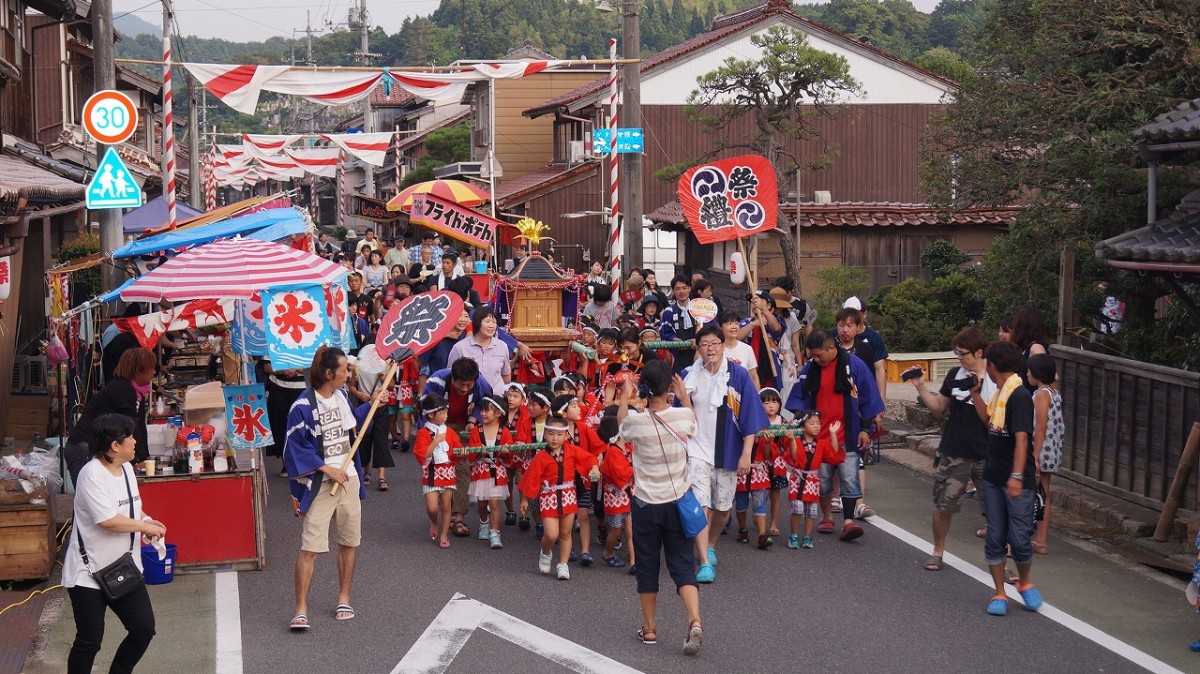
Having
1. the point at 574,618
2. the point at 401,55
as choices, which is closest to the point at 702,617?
the point at 574,618

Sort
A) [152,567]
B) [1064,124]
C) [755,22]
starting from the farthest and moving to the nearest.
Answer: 1. [755,22]
2. [1064,124]
3. [152,567]

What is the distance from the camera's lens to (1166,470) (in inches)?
412

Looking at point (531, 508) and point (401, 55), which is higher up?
point (401, 55)

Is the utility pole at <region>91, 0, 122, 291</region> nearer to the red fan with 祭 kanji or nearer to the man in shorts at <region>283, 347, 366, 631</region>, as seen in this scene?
the red fan with 祭 kanji

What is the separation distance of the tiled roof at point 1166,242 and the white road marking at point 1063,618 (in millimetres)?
2862

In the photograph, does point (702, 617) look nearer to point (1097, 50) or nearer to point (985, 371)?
point (985, 371)

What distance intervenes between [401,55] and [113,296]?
110 meters

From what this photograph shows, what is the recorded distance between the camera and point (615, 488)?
9344 millimetres

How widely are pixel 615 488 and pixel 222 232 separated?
18.5 ft

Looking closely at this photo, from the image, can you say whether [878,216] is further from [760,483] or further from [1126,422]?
[760,483]

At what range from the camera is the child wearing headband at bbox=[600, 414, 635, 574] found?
30.0 feet

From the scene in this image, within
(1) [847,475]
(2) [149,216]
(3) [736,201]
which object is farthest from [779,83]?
(1) [847,475]

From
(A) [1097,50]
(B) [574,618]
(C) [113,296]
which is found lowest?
(B) [574,618]

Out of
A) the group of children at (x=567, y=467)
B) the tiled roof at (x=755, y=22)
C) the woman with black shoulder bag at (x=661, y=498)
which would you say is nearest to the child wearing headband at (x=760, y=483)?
the group of children at (x=567, y=467)
